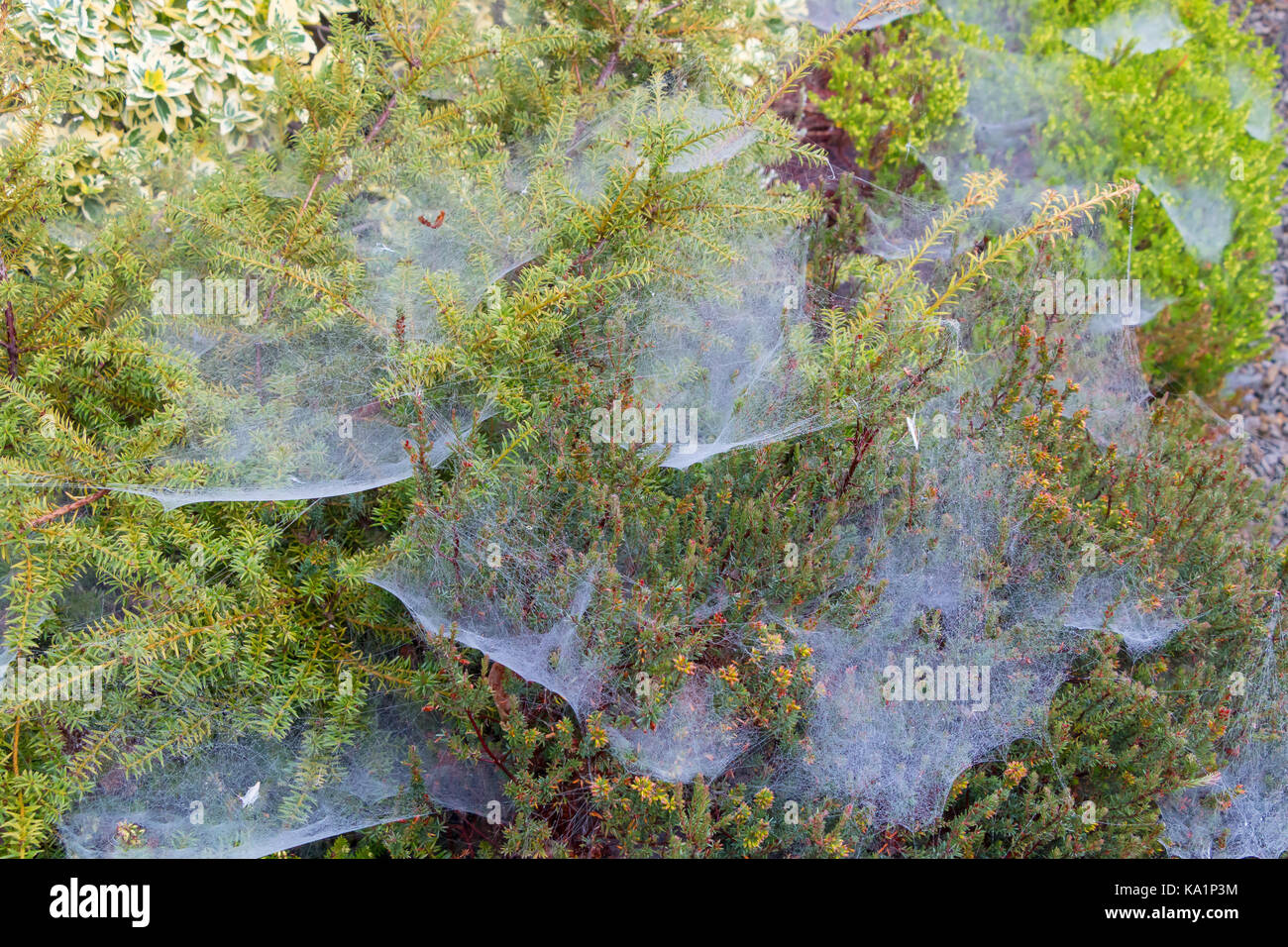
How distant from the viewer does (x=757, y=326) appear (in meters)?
3.45

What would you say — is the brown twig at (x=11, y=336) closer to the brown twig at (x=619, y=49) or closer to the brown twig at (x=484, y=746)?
the brown twig at (x=484, y=746)

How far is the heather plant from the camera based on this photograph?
2.50m

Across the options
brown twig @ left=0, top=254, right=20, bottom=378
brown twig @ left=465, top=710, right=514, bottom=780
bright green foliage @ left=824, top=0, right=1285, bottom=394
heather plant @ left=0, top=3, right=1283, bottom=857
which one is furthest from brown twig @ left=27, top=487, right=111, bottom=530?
bright green foliage @ left=824, top=0, right=1285, bottom=394

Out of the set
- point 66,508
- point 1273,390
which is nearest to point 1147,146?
point 1273,390

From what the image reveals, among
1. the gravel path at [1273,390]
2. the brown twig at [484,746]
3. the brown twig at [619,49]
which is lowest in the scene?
the brown twig at [484,746]

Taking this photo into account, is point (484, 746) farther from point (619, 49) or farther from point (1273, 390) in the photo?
→ point (1273, 390)

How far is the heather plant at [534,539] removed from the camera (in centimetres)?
250

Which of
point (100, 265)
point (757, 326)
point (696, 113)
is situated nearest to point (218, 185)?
point (100, 265)

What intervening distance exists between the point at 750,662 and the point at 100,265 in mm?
2534

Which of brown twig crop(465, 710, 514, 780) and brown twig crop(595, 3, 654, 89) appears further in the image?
brown twig crop(595, 3, 654, 89)

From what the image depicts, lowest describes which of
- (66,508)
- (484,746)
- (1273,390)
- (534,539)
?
(484,746)

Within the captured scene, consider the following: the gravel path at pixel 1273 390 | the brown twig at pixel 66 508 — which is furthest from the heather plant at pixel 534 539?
the gravel path at pixel 1273 390

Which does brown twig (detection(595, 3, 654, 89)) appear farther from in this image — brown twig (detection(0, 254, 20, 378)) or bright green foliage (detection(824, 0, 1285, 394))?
brown twig (detection(0, 254, 20, 378))

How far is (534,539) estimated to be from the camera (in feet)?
8.92
